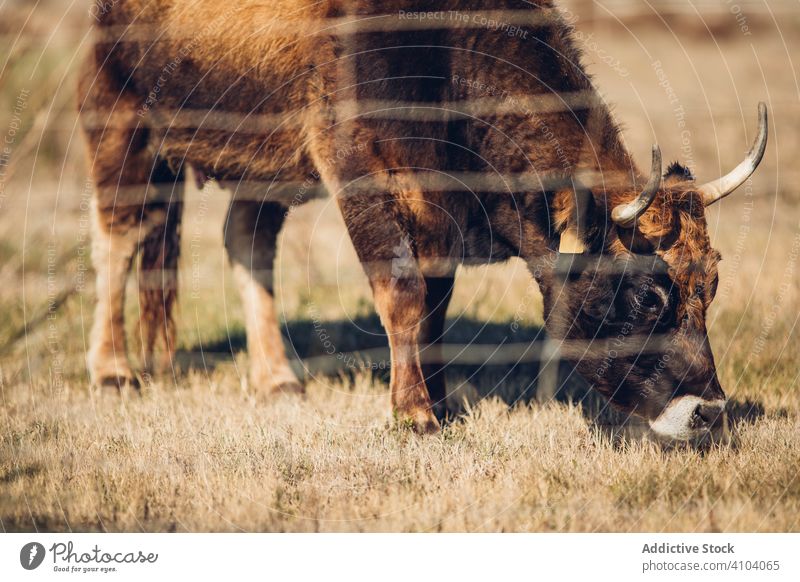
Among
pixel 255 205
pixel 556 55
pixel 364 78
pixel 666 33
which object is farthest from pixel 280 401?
pixel 666 33

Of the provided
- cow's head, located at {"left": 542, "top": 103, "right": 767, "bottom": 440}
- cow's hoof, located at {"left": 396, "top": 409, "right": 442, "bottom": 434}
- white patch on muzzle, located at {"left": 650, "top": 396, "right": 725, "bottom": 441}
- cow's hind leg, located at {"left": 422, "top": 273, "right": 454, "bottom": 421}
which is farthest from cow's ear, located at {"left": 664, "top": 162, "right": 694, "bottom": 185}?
cow's hoof, located at {"left": 396, "top": 409, "right": 442, "bottom": 434}

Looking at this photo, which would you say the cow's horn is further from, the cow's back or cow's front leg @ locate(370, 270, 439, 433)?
the cow's back

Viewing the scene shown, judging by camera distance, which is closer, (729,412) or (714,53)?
(729,412)

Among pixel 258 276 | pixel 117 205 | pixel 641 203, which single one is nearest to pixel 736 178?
pixel 641 203

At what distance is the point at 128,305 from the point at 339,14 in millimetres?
3841

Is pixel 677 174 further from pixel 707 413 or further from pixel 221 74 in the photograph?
pixel 221 74

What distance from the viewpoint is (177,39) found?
5582 mm

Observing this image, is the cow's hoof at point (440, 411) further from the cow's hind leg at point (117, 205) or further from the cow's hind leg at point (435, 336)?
the cow's hind leg at point (117, 205)

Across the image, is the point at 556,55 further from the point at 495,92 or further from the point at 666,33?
the point at 666,33

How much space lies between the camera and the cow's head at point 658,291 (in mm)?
4363

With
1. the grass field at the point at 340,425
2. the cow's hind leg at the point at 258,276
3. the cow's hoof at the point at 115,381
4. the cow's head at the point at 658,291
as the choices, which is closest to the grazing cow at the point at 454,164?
the cow's head at the point at 658,291

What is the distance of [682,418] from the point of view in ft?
14.6

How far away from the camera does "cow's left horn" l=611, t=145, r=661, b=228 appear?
13.1ft

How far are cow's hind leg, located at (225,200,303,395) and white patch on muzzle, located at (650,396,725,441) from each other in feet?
8.67
